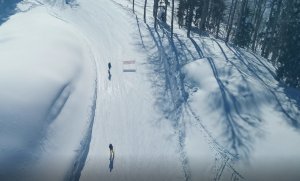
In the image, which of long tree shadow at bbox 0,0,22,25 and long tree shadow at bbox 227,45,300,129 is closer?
long tree shadow at bbox 227,45,300,129

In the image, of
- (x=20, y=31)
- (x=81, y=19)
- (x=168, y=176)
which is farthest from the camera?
(x=81, y=19)

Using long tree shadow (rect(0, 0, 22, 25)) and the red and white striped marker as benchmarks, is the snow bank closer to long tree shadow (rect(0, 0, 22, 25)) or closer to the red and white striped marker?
the red and white striped marker

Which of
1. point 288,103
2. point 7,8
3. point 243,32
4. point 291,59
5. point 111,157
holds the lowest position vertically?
point 243,32

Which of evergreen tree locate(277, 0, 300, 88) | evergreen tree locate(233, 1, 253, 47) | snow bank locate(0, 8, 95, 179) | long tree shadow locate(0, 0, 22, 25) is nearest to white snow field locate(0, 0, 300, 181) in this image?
snow bank locate(0, 8, 95, 179)

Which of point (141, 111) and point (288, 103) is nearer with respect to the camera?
point (141, 111)

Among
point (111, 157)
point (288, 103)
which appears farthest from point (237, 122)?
point (111, 157)

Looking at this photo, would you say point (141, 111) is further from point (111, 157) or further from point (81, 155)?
point (81, 155)

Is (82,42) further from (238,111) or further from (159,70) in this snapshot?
(238,111)

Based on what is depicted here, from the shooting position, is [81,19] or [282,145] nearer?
[282,145]

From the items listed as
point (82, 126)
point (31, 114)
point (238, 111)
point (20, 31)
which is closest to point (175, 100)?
point (238, 111)
